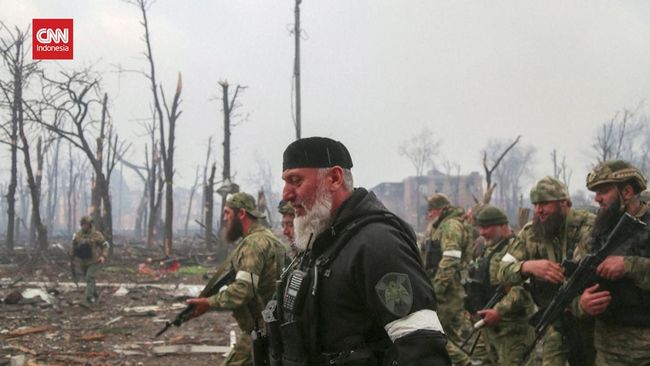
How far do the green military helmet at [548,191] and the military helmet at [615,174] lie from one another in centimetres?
69

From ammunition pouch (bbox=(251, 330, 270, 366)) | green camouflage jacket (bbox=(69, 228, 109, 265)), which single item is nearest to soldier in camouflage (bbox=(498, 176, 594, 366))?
ammunition pouch (bbox=(251, 330, 270, 366))

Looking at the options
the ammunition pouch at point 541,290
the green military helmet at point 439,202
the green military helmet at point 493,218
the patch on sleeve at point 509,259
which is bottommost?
the ammunition pouch at point 541,290

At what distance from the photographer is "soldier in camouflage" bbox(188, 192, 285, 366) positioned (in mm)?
4742

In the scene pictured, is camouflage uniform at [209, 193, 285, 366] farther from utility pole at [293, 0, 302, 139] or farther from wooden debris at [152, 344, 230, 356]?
utility pole at [293, 0, 302, 139]

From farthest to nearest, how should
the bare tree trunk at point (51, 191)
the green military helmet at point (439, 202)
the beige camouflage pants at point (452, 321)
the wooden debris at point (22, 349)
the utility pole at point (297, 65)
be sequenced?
the bare tree trunk at point (51, 191), the utility pole at point (297, 65), the wooden debris at point (22, 349), the green military helmet at point (439, 202), the beige camouflage pants at point (452, 321)

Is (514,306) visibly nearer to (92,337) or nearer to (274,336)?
(274,336)

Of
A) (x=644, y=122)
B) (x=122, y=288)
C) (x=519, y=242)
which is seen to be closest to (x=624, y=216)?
(x=519, y=242)

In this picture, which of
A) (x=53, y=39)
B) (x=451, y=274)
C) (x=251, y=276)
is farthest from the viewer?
(x=53, y=39)

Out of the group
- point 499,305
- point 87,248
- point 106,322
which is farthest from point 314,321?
point 87,248

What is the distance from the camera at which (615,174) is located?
12.5 ft

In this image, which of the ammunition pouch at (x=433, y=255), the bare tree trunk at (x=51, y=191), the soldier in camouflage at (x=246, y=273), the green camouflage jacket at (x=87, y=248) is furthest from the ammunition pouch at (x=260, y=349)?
the bare tree trunk at (x=51, y=191)

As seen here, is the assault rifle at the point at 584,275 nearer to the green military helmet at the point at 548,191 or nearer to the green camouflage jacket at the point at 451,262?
the green military helmet at the point at 548,191

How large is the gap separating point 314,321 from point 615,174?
257 centimetres

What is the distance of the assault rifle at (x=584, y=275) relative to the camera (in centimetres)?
356
